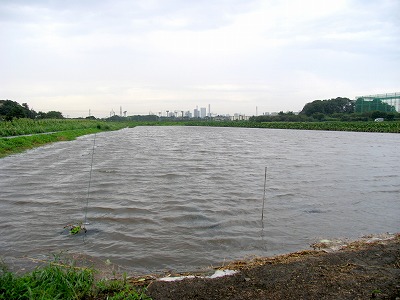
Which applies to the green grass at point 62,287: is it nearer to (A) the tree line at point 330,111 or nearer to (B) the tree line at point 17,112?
(B) the tree line at point 17,112

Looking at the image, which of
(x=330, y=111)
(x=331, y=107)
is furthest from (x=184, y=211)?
(x=331, y=107)

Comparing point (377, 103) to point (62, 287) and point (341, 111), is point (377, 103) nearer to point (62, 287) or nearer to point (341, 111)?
point (341, 111)

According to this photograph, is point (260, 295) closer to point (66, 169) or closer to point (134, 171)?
point (134, 171)

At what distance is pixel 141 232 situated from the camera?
6.70 m

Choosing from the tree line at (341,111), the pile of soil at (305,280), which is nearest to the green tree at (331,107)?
the tree line at (341,111)

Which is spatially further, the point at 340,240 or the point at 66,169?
the point at 66,169

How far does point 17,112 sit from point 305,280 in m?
62.5

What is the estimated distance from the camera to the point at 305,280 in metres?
4.06

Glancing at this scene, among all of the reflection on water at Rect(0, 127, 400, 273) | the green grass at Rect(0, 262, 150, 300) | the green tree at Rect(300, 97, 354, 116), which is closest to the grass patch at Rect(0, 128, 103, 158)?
the reflection on water at Rect(0, 127, 400, 273)

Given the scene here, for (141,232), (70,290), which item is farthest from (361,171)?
(70,290)

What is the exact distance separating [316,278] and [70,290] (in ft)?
9.38

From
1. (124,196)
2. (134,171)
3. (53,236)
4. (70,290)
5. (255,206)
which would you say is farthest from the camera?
(134,171)

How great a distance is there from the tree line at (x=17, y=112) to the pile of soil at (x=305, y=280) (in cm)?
4719

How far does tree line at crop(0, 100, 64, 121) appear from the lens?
55.6 m
